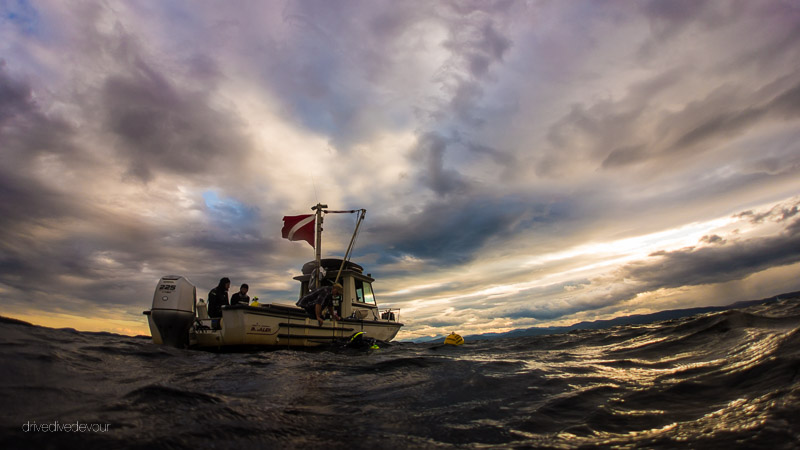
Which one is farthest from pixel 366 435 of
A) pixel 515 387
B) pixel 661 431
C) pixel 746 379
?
pixel 746 379

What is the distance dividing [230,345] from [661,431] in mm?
9818

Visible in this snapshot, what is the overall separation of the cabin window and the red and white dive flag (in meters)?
3.02

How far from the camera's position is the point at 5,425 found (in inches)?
75.6

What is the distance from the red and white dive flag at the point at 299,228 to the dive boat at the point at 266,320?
0.29m

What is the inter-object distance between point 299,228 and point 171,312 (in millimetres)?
8259

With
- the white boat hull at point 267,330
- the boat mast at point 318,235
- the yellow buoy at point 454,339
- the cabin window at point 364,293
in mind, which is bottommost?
the yellow buoy at point 454,339

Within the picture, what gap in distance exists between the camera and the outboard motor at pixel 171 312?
7921 millimetres

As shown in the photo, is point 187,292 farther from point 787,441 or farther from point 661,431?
point 787,441

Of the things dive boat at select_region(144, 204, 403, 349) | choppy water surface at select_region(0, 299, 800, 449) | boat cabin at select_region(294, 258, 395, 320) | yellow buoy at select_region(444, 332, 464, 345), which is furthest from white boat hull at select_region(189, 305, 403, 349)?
yellow buoy at select_region(444, 332, 464, 345)

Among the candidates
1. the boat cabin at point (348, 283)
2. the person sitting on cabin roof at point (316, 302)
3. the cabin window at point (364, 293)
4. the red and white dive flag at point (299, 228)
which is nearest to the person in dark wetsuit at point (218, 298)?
the person sitting on cabin roof at point (316, 302)

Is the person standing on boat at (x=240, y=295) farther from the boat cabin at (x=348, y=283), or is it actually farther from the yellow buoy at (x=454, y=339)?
the yellow buoy at (x=454, y=339)

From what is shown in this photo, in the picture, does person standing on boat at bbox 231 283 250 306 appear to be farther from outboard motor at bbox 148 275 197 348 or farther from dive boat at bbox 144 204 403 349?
outboard motor at bbox 148 275 197 348

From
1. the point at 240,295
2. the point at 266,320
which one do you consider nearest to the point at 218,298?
the point at 240,295

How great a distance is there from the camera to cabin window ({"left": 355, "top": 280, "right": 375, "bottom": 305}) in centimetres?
1630
